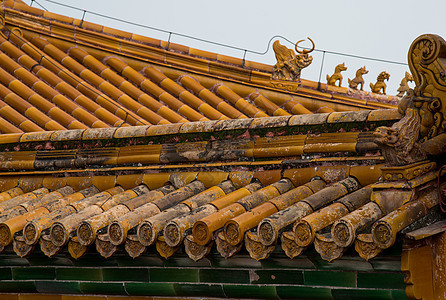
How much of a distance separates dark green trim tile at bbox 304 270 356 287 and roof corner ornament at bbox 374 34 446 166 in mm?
873

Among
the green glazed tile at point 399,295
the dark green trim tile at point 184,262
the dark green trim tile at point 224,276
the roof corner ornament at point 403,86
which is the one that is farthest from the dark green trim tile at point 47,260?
the roof corner ornament at point 403,86

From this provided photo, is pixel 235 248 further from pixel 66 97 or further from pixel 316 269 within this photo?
pixel 66 97

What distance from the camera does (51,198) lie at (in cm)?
733

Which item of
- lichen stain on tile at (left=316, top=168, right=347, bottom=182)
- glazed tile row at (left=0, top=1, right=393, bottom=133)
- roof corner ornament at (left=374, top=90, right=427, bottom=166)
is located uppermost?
glazed tile row at (left=0, top=1, right=393, bottom=133)

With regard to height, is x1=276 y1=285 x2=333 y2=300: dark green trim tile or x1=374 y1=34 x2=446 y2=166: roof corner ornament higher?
x1=374 y1=34 x2=446 y2=166: roof corner ornament

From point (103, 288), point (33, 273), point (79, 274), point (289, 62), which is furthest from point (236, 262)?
point (289, 62)

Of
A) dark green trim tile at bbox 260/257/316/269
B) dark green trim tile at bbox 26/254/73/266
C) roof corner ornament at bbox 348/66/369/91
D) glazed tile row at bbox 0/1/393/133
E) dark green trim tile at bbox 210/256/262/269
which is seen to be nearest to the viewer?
dark green trim tile at bbox 260/257/316/269

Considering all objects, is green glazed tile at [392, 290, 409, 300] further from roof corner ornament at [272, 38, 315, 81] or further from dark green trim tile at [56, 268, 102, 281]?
roof corner ornament at [272, 38, 315, 81]

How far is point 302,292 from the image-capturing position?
214 inches

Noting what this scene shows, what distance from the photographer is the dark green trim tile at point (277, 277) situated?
17.8ft

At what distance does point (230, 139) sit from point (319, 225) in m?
1.86

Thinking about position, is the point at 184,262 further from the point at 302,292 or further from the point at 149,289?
the point at 302,292

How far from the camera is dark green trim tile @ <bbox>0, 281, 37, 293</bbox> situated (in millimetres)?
6865

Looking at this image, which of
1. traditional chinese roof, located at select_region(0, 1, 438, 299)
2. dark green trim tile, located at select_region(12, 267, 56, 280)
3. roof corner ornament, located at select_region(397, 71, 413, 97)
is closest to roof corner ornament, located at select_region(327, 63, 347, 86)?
roof corner ornament, located at select_region(397, 71, 413, 97)
